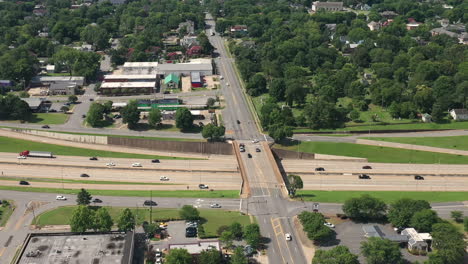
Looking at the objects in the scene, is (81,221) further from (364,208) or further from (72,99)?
(72,99)

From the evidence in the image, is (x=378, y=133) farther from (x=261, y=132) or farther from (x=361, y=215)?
(x=361, y=215)

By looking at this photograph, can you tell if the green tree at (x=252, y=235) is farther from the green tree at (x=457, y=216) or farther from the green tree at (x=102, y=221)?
the green tree at (x=457, y=216)

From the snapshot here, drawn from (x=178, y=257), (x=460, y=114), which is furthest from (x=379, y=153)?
(x=178, y=257)

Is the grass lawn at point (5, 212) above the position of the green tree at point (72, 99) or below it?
below

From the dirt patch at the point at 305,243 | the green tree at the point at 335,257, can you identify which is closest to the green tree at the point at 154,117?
the dirt patch at the point at 305,243

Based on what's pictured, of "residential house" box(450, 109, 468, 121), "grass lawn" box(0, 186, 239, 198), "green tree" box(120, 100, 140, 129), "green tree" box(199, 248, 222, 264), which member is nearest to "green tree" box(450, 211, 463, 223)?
"grass lawn" box(0, 186, 239, 198)

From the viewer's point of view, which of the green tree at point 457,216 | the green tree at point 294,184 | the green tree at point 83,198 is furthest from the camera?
the green tree at point 294,184
